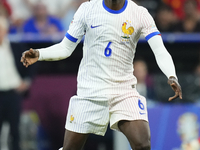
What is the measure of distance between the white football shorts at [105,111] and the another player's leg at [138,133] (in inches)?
2.5

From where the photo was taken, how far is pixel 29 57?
388 cm

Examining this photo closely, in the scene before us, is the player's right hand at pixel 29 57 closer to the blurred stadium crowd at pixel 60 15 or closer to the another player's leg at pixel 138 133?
the another player's leg at pixel 138 133

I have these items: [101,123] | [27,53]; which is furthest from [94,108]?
[27,53]

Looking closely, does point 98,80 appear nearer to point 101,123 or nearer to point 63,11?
point 101,123

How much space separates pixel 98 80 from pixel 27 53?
71cm

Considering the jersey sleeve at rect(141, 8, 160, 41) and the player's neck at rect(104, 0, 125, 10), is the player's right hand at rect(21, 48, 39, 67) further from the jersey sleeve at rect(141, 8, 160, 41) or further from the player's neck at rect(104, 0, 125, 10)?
the jersey sleeve at rect(141, 8, 160, 41)

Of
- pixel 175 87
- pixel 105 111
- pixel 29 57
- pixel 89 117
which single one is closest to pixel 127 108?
pixel 105 111

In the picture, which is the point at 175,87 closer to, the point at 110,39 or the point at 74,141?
the point at 110,39

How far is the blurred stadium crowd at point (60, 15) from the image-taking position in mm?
7410

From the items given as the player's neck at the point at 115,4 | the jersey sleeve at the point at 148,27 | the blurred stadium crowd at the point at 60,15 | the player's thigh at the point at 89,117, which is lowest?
the player's thigh at the point at 89,117

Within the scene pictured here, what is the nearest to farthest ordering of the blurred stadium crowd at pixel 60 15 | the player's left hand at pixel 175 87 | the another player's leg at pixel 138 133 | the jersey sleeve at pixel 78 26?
the player's left hand at pixel 175 87 → the another player's leg at pixel 138 133 → the jersey sleeve at pixel 78 26 → the blurred stadium crowd at pixel 60 15

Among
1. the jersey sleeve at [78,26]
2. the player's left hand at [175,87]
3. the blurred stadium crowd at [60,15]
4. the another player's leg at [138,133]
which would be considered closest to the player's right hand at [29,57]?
the jersey sleeve at [78,26]

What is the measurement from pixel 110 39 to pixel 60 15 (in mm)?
3959

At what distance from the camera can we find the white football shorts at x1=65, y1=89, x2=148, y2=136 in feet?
13.0
